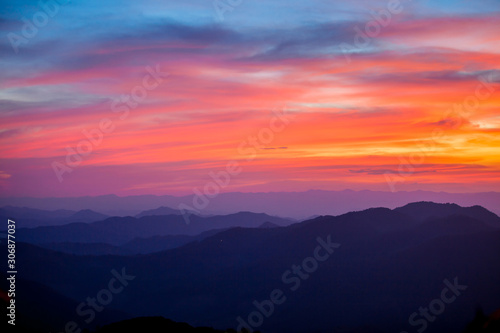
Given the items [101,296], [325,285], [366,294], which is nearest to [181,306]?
[101,296]

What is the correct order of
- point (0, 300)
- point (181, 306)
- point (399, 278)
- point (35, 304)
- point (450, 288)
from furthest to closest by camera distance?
point (181, 306), point (399, 278), point (450, 288), point (35, 304), point (0, 300)

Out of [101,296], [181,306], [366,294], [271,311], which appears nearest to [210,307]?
[181,306]

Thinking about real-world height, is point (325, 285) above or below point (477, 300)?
above

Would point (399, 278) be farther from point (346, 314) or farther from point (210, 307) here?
point (210, 307)

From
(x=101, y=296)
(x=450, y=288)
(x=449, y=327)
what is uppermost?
(x=101, y=296)

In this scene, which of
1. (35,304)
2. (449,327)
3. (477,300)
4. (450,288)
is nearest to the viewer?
(35,304)

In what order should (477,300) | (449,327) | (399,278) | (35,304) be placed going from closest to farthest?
(35,304), (449,327), (477,300), (399,278)

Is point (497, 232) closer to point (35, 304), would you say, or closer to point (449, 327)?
point (449, 327)

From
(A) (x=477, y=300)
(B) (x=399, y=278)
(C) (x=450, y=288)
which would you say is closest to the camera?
(A) (x=477, y=300)

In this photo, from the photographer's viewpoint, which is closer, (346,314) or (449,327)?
(449,327)
